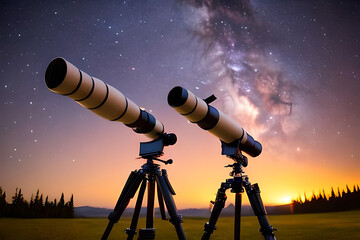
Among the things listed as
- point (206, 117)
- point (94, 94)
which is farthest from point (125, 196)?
point (206, 117)

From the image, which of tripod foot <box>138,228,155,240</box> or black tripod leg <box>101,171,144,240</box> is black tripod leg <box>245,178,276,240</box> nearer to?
tripod foot <box>138,228,155,240</box>

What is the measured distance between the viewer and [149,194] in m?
4.35

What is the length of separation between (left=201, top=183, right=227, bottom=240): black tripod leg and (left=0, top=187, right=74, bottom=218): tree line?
229ft

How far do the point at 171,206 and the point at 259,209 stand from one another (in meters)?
1.46

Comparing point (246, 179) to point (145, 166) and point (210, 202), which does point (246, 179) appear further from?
point (145, 166)

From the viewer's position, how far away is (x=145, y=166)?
430 cm

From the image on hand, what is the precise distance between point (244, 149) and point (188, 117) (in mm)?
1841

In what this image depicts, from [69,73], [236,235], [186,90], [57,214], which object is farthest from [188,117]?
[57,214]

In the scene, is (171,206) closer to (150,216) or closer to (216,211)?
(150,216)

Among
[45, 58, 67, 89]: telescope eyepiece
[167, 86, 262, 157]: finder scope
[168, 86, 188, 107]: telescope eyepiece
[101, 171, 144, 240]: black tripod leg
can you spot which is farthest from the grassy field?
[45, 58, 67, 89]: telescope eyepiece

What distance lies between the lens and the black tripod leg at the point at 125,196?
3.91 metres

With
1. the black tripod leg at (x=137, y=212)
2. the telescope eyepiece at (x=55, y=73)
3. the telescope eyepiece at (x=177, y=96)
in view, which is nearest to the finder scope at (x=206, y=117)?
the telescope eyepiece at (x=177, y=96)

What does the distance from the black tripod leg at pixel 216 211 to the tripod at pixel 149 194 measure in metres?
0.71

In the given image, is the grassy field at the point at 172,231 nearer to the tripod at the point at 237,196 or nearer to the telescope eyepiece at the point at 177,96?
the tripod at the point at 237,196
